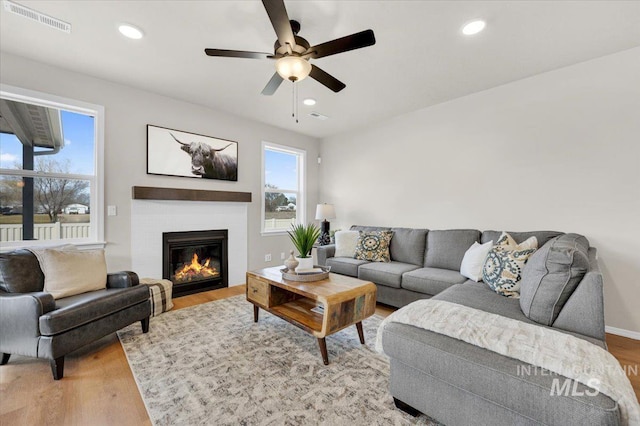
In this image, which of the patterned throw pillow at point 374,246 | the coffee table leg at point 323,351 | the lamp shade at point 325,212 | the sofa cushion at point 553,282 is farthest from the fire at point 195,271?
the sofa cushion at point 553,282

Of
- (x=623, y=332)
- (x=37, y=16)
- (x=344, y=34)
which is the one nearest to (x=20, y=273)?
(x=37, y=16)

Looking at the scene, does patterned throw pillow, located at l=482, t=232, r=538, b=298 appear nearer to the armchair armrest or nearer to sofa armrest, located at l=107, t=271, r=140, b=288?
sofa armrest, located at l=107, t=271, r=140, b=288

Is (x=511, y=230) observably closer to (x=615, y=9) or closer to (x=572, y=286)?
(x=572, y=286)

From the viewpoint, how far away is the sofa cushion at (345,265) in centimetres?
349

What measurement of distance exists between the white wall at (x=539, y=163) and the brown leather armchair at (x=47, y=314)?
11.6 ft

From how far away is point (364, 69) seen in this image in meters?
2.79

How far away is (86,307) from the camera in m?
→ 2.02

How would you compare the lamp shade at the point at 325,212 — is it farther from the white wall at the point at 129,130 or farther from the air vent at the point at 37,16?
the air vent at the point at 37,16

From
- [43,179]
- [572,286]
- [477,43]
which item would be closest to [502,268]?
[572,286]

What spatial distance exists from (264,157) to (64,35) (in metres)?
2.68

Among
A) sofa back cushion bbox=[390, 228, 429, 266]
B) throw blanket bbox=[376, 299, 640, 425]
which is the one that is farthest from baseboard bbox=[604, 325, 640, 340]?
throw blanket bbox=[376, 299, 640, 425]

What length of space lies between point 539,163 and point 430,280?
1.76 metres

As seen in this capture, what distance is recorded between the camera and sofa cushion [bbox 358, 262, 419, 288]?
308 centimetres

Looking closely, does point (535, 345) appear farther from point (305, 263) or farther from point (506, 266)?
point (305, 263)
